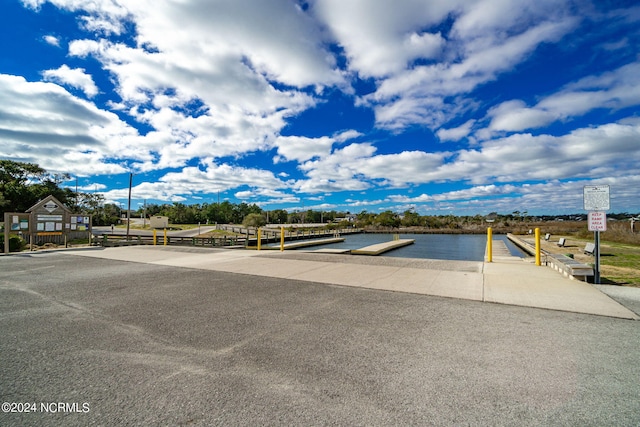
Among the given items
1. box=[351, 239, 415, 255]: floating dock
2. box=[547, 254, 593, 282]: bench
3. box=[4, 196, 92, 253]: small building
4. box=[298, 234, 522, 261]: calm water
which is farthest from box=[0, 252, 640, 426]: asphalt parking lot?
box=[298, 234, 522, 261]: calm water

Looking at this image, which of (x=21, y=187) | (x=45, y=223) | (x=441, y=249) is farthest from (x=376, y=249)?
(x=21, y=187)

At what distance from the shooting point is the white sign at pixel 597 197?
7.09m

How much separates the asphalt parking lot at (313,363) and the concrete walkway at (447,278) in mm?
627

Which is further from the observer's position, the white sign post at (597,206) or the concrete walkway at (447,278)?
the white sign post at (597,206)

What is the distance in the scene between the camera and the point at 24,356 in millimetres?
3232

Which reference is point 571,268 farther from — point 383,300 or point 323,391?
point 323,391

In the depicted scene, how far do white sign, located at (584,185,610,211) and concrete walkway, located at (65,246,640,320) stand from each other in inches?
73.1

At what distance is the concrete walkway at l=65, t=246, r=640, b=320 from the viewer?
17.8ft

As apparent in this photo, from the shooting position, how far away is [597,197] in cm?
721

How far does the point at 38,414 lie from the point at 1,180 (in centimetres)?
6676

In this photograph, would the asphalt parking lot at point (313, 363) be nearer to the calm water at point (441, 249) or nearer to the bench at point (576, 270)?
the bench at point (576, 270)

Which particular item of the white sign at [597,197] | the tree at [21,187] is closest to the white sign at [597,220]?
the white sign at [597,197]

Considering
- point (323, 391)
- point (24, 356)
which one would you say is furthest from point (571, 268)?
point (24, 356)

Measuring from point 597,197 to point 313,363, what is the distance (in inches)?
318
